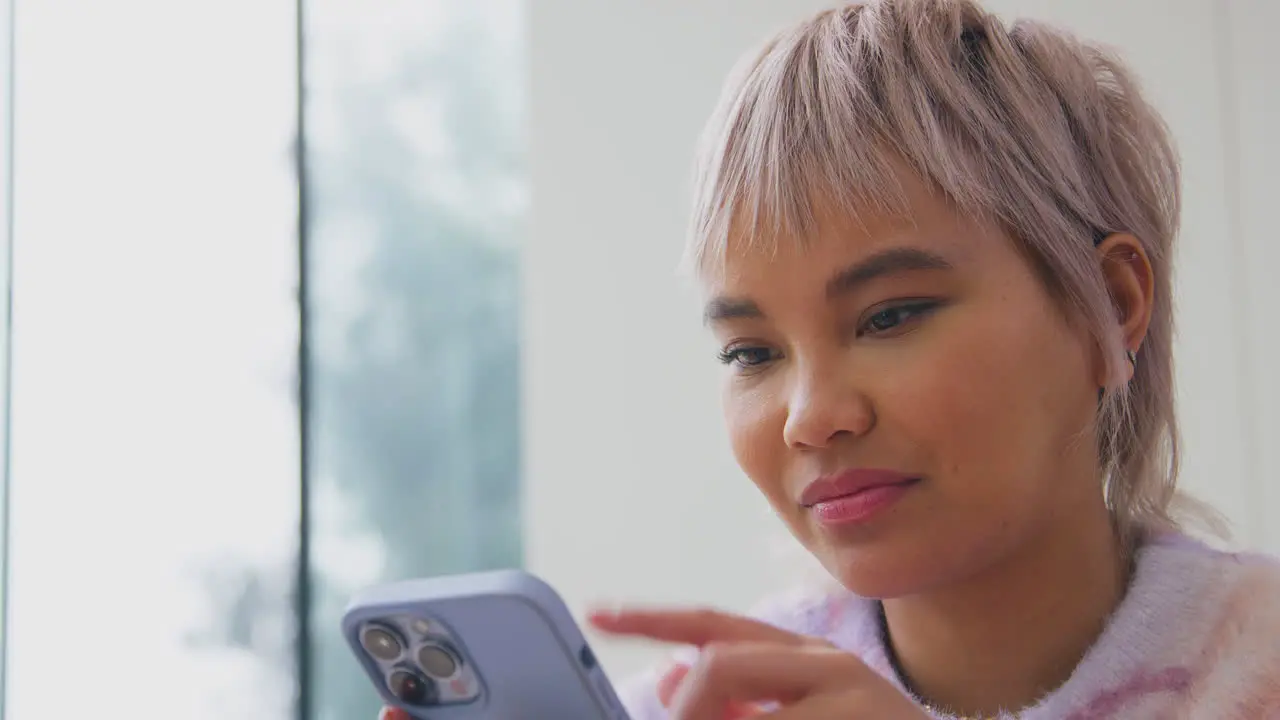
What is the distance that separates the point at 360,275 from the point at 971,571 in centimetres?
133

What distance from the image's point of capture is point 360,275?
1.83 m

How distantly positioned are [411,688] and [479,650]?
2.3 inches

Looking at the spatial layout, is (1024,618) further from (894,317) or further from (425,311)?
(425,311)

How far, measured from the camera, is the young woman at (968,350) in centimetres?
62

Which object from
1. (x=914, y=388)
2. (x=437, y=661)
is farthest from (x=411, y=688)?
(x=914, y=388)

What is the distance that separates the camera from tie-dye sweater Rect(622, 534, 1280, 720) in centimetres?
63

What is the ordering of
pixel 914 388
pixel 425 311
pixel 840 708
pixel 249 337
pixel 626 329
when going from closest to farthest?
1. pixel 840 708
2. pixel 914 388
3. pixel 626 329
4. pixel 249 337
5. pixel 425 311

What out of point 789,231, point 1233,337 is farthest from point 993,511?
point 1233,337

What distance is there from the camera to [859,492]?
0.63 metres

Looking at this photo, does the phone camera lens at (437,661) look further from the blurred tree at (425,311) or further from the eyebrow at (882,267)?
the blurred tree at (425,311)

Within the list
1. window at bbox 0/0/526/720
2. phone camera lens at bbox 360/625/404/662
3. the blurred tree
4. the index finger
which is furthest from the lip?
the blurred tree

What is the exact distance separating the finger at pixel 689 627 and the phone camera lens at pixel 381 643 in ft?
0.32

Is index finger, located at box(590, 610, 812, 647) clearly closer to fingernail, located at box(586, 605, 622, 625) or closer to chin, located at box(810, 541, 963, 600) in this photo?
fingernail, located at box(586, 605, 622, 625)

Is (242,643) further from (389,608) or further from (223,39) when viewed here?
(389,608)
